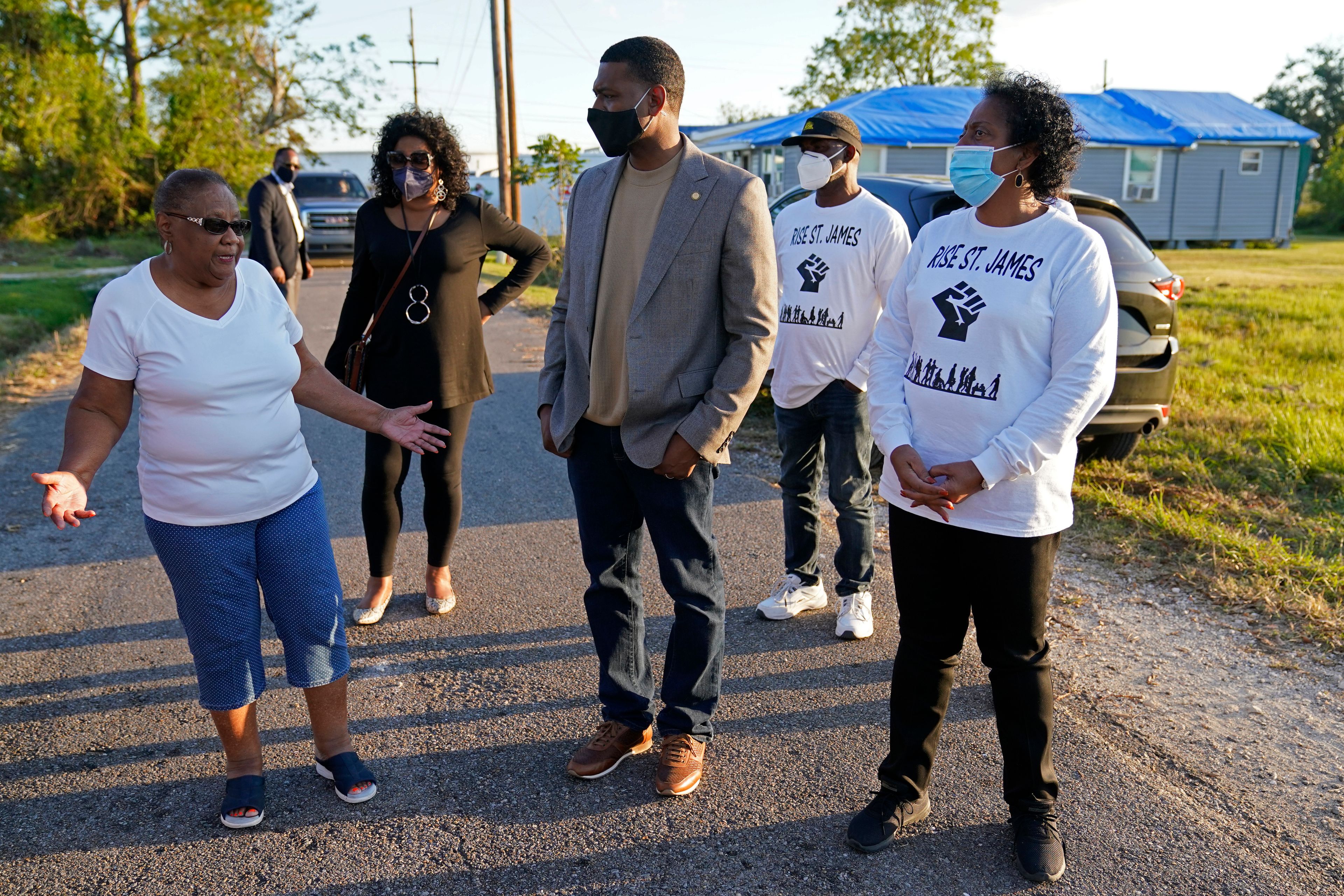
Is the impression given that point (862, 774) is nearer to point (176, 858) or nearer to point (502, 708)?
point (502, 708)

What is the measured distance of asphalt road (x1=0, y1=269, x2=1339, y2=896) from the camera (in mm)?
2670

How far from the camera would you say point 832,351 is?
4012 millimetres

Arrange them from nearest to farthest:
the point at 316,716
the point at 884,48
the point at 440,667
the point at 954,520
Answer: the point at 954,520 < the point at 316,716 < the point at 440,667 < the point at 884,48

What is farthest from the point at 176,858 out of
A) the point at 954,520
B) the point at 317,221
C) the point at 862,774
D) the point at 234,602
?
the point at 317,221

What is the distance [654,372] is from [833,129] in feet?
6.12

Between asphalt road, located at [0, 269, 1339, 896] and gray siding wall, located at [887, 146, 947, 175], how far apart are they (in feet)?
72.9

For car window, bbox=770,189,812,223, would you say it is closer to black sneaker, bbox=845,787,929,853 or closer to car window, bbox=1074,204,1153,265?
car window, bbox=1074,204,1153,265

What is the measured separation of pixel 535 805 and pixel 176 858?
99 cm

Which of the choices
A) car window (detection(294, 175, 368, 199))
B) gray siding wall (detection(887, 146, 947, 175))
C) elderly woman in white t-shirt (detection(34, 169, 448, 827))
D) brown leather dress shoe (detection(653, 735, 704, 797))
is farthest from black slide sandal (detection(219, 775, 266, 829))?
gray siding wall (detection(887, 146, 947, 175))

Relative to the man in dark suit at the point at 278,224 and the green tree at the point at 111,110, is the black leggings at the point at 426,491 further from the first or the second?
the green tree at the point at 111,110

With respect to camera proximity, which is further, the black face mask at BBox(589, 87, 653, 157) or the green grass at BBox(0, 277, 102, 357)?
the green grass at BBox(0, 277, 102, 357)

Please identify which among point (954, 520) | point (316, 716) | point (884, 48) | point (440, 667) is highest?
point (884, 48)

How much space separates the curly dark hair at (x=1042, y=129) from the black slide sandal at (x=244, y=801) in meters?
2.81

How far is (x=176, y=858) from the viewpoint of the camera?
2.74m
